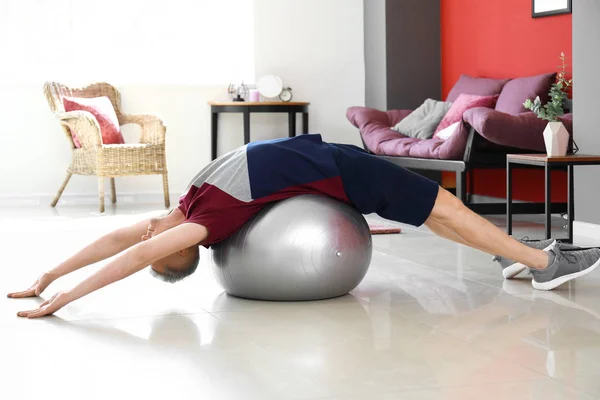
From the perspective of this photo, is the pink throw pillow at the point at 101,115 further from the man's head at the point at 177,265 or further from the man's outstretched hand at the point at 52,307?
the man's outstretched hand at the point at 52,307

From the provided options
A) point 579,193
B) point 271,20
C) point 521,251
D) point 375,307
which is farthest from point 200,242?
point 271,20

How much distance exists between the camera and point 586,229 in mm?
4980

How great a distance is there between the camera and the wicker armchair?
6688 mm

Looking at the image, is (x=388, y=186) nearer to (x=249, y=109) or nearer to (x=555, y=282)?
(x=555, y=282)

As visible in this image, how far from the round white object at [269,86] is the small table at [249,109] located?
21cm

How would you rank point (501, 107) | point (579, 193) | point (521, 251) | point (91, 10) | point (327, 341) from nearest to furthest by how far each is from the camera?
point (327, 341) < point (521, 251) < point (579, 193) < point (501, 107) < point (91, 10)

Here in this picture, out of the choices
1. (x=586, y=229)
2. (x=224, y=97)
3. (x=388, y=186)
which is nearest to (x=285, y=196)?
(x=388, y=186)

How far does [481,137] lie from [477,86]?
3.92ft

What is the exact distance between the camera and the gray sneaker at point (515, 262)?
11.3 ft

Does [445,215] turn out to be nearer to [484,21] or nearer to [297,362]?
[297,362]

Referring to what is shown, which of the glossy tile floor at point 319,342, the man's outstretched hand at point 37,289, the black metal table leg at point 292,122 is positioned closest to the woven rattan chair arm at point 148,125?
the black metal table leg at point 292,122

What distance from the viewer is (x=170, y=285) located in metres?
3.65

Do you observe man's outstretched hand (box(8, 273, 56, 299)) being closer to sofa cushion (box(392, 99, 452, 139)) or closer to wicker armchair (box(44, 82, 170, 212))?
wicker armchair (box(44, 82, 170, 212))

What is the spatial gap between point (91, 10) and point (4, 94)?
1.00 meters
